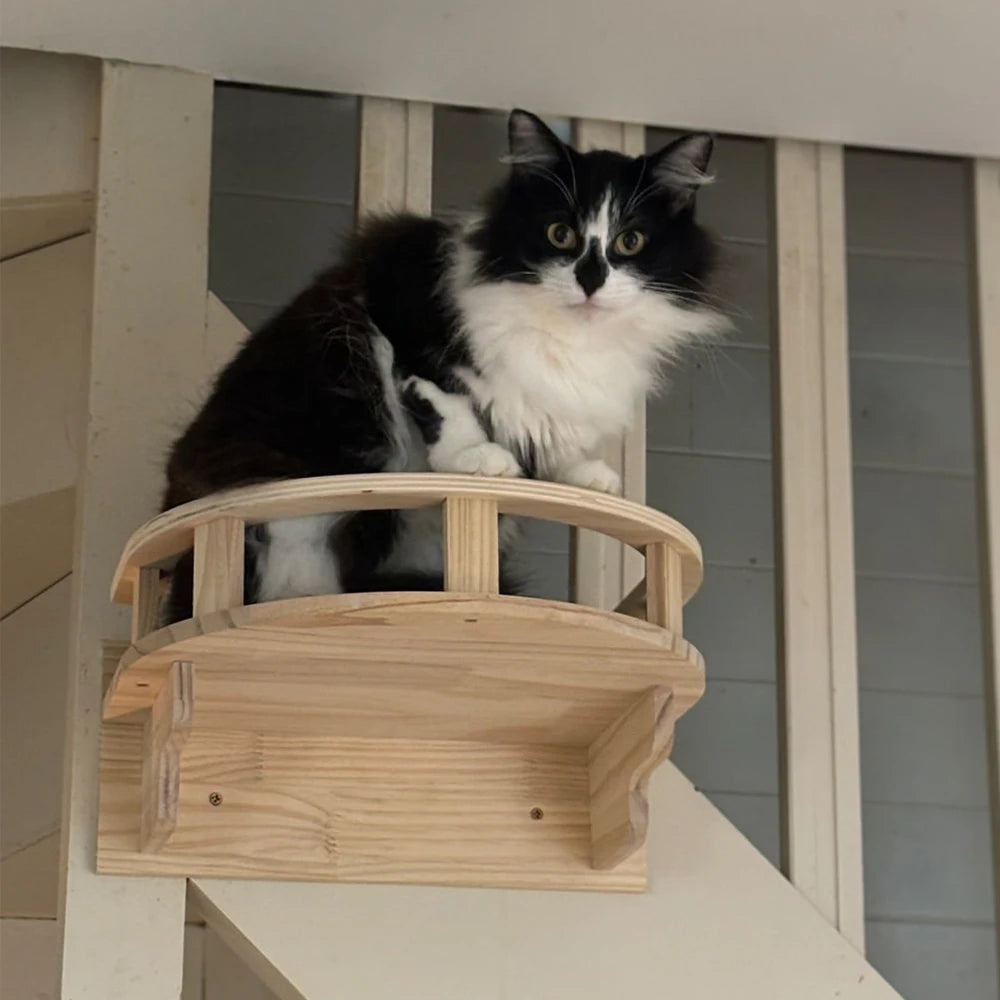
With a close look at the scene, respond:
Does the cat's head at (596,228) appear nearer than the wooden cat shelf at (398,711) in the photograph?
No

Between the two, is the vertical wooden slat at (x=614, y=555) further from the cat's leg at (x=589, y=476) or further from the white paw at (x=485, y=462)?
the white paw at (x=485, y=462)

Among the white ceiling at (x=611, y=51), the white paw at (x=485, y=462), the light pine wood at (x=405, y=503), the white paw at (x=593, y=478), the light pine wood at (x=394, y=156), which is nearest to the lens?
the light pine wood at (x=405, y=503)

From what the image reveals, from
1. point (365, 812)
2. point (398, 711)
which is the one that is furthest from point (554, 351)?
point (365, 812)

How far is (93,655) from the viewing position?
5.47 ft

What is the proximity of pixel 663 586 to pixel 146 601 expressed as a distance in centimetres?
47

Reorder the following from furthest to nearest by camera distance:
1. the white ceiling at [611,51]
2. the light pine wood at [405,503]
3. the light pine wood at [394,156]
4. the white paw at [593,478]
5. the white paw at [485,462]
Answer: the light pine wood at [394,156] < the white ceiling at [611,51] < the white paw at [593,478] < the white paw at [485,462] < the light pine wood at [405,503]

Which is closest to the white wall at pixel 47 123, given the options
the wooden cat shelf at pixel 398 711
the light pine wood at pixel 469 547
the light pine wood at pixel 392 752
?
the wooden cat shelf at pixel 398 711

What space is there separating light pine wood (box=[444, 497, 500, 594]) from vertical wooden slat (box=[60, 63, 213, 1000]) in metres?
0.52

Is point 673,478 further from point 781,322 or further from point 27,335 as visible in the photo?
point 27,335

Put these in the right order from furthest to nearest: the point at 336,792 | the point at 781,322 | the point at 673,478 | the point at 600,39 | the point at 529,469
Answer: the point at 673,478
the point at 781,322
the point at 600,39
the point at 336,792
the point at 529,469

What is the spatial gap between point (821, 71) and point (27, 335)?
993mm

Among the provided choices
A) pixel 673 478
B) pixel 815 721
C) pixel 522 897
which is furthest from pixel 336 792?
pixel 673 478

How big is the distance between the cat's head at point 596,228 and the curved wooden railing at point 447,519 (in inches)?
9.1

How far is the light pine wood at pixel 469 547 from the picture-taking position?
1.29 meters
